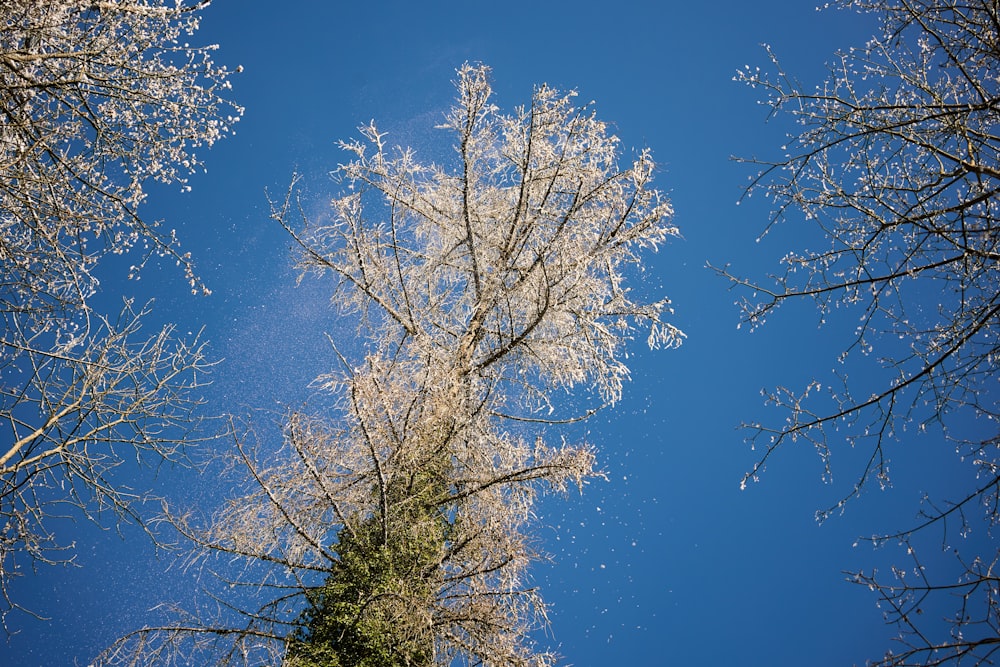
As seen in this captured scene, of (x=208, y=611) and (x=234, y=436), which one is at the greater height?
(x=234, y=436)

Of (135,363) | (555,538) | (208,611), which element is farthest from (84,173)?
(555,538)

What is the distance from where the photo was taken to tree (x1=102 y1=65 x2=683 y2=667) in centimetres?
553

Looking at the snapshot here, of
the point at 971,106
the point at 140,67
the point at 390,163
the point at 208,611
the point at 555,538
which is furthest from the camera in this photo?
the point at 390,163

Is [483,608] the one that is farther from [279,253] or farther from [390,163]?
[279,253]

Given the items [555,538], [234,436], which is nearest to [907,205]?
[555,538]

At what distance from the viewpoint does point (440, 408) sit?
18.9 feet

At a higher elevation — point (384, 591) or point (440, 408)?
point (440, 408)

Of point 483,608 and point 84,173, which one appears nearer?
point 84,173

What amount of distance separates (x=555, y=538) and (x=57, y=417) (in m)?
4.28

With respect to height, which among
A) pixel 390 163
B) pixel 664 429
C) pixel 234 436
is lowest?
pixel 234 436

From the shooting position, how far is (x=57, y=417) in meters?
4.79

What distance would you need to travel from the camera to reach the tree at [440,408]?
18.1ft

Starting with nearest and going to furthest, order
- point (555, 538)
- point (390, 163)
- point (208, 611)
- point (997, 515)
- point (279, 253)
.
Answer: point (997, 515), point (208, 611), point (555, 538), point (390, 163), point (279, 253)

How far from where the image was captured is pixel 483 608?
19.0ft
